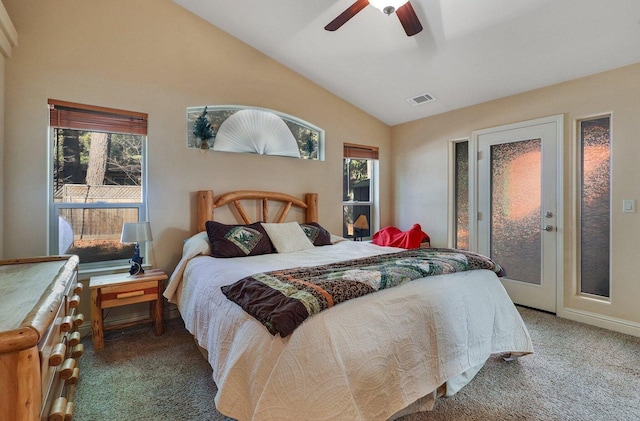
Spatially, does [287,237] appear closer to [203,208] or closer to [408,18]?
[203,208]

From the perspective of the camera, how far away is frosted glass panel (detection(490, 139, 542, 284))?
3.39 meters

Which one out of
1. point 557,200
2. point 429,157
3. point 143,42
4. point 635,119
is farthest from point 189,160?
point 635,119

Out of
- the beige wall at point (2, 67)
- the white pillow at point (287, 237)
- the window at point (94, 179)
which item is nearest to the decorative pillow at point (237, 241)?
the white pillow at point (287, 237)

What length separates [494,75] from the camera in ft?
10.5

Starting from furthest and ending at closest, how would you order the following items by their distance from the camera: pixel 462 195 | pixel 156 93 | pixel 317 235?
pixel 462 195
pixel 317 235
pixel 156 93

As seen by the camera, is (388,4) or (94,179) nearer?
(388,4)

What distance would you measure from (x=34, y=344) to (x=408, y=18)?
2454 millimetres

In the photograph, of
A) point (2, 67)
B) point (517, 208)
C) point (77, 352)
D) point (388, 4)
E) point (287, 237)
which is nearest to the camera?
point (77, 352)

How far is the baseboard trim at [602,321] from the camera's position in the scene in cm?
276

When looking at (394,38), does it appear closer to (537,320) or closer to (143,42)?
(143,42)

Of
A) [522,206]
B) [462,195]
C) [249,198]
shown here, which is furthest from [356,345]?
[462,195]

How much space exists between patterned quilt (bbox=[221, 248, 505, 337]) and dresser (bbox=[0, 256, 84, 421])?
708mm

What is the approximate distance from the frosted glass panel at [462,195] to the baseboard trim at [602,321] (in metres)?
1.21

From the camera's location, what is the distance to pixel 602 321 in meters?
2.92
